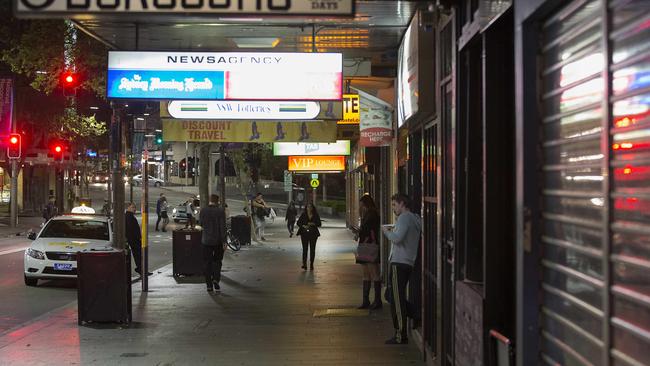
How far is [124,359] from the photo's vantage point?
315 inches

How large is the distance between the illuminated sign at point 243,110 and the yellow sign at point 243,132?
17.7 feet

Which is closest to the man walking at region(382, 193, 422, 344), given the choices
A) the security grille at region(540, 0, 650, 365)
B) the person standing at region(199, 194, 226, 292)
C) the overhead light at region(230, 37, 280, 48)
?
the overhead light at region(230, 37, 280, 48)

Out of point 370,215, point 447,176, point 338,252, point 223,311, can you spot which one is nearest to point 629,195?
point 447,176

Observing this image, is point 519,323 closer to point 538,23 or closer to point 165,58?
point 538,23

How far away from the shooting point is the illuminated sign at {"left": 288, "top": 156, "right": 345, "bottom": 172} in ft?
95.3

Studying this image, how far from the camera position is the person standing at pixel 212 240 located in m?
13.7

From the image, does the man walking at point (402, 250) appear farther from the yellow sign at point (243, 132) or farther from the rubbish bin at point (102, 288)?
the yellow sign at point (243, 132)

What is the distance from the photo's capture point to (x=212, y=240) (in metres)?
13.8

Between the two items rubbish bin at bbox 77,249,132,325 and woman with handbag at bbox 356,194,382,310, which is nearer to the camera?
rubbish bin at bbox 77,249,132,325

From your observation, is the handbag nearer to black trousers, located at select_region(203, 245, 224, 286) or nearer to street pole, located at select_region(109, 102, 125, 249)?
black trousers, located at select_region(203, 245, 224, 286)

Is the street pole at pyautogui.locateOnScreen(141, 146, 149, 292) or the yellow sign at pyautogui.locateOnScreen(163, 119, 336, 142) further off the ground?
the yellow sign at pyautogui.locateOnScreen(163, 119, 336, 142)

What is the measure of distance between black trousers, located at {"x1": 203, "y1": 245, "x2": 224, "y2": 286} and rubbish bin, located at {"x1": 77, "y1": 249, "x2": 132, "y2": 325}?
3686 millimetres

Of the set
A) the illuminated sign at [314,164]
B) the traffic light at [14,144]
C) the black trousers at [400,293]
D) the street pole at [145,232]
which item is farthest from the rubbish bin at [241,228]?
the black trousers at [400,293]

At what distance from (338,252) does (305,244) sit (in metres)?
5.52
